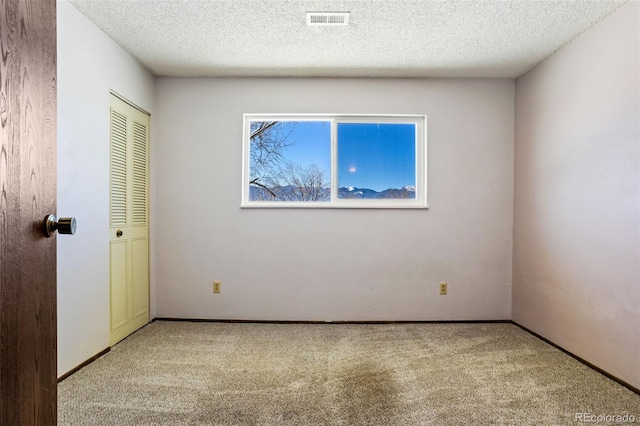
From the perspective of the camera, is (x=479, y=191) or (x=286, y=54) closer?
(x=286, y=54)

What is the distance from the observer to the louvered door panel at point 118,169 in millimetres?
2762

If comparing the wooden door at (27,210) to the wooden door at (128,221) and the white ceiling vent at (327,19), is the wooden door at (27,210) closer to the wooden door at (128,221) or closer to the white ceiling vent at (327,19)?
the white ceiling vent at (327,19)

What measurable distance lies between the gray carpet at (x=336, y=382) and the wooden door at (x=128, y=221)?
251 mm

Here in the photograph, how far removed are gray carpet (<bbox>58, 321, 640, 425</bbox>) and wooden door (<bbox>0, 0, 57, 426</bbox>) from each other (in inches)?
45.0

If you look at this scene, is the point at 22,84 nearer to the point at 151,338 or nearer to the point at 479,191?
the point at 151,338

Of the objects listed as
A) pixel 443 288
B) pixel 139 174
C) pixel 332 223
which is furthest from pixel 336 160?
pixel 139 174

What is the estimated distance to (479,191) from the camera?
3.37m

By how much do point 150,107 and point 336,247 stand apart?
7.06 feet

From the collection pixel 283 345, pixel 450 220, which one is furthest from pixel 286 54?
pixel 283 345

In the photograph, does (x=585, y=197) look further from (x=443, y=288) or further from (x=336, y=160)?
(x=336, y=160)

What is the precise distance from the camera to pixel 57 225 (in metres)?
0.87

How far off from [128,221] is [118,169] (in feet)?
1.45

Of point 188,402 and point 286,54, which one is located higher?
point 286,54

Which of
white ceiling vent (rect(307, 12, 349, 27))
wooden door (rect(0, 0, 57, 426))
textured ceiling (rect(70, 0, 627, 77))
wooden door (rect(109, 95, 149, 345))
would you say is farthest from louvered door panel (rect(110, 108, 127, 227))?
wooden door (rect(0, 0, 57, 426))
